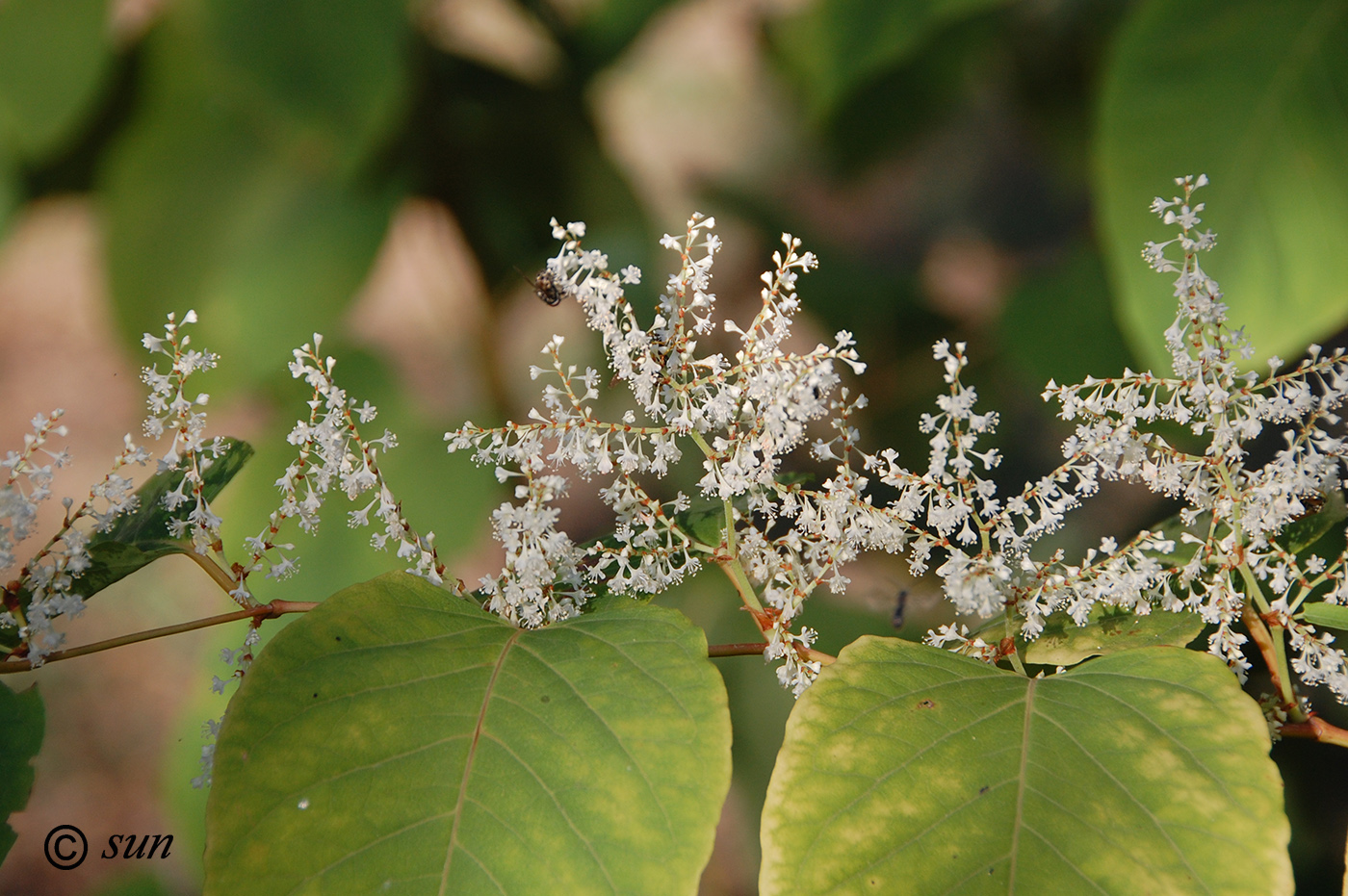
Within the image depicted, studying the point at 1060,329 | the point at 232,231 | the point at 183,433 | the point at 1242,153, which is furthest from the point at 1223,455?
the point at 232,231

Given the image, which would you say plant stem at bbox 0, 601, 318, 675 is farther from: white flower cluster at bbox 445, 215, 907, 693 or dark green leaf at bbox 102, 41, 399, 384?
dark green leaf at bbox 102, 41, 399, 384

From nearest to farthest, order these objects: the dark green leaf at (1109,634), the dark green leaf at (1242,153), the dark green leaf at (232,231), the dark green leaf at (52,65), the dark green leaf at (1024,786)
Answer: the dark green leaf at (1024,786) < the dark green leaf at (1109,634) < the dark green leaf at (1242,153) < the dark green leaf at (52,65) < the dark green leaf at (232,231)

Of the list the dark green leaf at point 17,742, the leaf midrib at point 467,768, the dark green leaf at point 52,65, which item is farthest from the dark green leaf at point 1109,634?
the dark green leaf at point 52,65

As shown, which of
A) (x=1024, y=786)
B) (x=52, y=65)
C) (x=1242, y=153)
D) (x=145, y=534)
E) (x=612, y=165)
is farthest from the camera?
(x=612, y=165)

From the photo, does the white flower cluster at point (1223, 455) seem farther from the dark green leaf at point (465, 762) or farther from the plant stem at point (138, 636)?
the plant stem at point (138, 636)

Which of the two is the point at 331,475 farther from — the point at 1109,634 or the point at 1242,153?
the point at 1242,153
